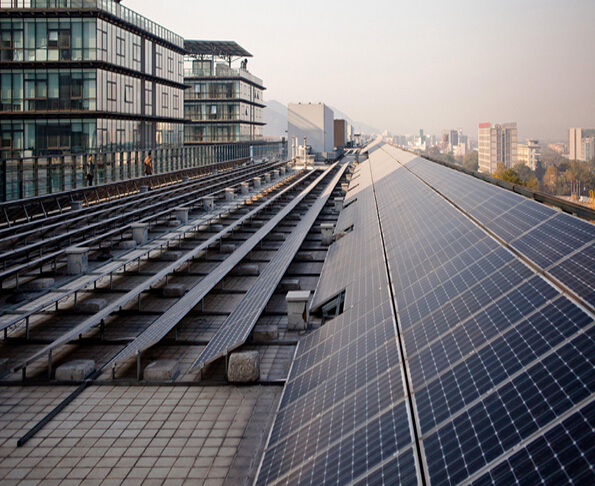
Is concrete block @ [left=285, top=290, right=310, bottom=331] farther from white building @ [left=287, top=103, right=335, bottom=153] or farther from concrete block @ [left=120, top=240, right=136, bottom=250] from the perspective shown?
white building @ [left=287, top=103, right=335, bottom=153]

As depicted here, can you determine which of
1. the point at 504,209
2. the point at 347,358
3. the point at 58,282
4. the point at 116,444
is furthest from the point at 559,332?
the point at 58,282

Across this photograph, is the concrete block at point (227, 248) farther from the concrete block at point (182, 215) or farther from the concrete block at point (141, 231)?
the concrete block at point (182, 215)

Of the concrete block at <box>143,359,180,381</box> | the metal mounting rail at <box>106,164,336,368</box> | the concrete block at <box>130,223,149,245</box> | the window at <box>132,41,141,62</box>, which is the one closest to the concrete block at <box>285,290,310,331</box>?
the metal mounting rail at <box>106,164,336,368</box>

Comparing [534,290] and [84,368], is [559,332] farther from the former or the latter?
[84,368]

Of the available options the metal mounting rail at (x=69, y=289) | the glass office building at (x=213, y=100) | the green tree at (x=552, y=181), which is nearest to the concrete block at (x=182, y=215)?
the metal mounting rail at (x=69, y=289)

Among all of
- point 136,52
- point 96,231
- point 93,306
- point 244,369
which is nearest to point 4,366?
point 93,306
